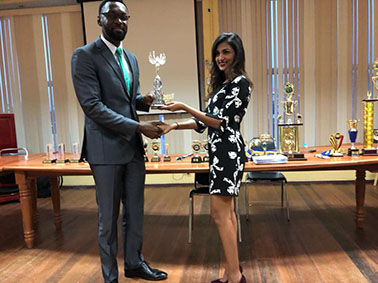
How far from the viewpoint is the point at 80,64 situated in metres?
1.81

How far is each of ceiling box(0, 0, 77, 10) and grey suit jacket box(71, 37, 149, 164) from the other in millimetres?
3542

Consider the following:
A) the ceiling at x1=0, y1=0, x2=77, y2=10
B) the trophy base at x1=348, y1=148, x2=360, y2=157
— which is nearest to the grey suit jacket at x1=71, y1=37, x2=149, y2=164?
the trophy base at x1=348, y1=148, x2=360, y2=157

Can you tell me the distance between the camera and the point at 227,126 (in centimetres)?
183

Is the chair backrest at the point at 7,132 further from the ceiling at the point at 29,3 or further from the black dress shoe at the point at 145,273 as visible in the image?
the black dress shoe at the point at 145,273

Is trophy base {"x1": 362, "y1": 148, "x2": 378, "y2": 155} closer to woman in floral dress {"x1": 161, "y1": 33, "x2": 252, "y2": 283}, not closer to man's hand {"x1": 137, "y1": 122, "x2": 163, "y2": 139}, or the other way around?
woman in floral dress {"x1": 161, "y1": 33, "x2": 252, "y2": 283}

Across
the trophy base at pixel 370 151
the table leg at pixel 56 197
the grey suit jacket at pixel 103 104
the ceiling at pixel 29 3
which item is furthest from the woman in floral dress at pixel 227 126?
the ceiling at pixel 29 3

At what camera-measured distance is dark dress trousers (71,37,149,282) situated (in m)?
1.82

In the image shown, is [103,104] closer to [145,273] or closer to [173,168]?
[173,168]

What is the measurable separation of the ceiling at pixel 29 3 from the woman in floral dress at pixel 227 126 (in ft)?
12.7

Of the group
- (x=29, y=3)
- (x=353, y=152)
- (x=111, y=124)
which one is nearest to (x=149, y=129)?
(x=111, y=124)

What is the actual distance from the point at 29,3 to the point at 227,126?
4.49 meters

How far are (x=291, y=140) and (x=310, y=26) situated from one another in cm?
260

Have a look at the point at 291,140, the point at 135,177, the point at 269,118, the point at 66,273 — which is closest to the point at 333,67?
the point at 269,118

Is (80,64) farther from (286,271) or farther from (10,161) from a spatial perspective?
(286,271)
